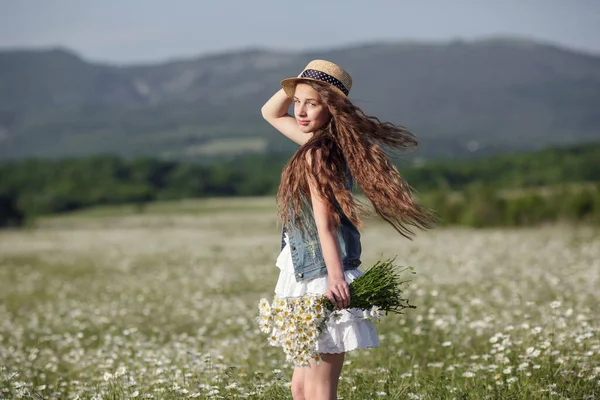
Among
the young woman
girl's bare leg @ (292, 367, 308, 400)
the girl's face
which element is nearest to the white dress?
the young woman

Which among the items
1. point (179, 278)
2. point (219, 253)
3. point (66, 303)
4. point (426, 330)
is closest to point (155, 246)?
point (219, 253)

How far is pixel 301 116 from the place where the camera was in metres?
5.05

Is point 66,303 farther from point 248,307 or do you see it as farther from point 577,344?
point 577,344

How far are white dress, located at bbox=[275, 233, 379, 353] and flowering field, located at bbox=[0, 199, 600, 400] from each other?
0.77 meters

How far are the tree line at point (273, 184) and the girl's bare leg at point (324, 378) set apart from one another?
28.2 meters

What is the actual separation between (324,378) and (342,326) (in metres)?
0.33

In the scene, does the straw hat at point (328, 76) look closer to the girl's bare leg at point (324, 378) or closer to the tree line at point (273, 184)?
the girl's bare leg at point (324, 378)

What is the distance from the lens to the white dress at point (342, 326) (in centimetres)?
473

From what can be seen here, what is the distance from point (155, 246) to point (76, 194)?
92.1m

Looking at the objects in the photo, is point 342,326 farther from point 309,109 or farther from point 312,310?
point 309,109

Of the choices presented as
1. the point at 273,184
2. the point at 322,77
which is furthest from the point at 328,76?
the point at 273,184

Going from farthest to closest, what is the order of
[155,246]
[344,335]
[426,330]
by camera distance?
[155,246] → [426,330] → [344,335]

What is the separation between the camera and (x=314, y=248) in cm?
488

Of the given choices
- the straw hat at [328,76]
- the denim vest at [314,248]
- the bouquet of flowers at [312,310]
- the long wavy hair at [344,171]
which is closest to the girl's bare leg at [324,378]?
the bouquet of flowers at [312,310]
